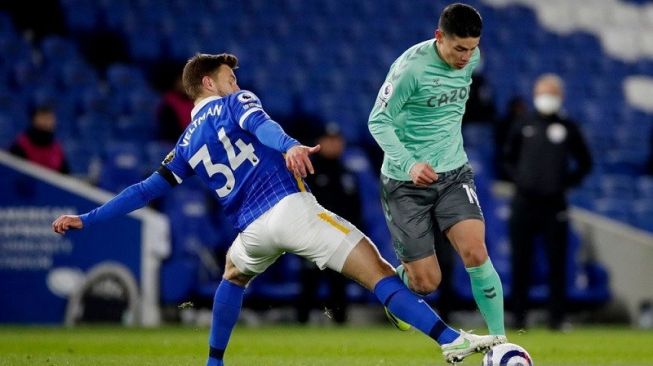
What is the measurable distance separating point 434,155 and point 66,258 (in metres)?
6.05

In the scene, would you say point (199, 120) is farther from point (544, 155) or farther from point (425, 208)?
point (544, 155)

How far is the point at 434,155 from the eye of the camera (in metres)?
6.63

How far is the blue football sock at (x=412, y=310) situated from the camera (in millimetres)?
5633

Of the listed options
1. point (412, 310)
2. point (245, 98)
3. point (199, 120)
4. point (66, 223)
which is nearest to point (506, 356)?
point (412, 310)

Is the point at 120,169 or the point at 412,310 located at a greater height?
the point at 120,169

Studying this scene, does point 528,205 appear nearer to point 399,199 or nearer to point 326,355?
point 326,355

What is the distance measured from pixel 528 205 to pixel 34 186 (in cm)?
462

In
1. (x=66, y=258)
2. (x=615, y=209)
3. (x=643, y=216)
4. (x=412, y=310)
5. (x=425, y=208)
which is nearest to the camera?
(x=412, y=310)

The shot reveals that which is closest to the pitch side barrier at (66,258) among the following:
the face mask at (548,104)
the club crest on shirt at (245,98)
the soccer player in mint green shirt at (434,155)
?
the face mask at (548,104)

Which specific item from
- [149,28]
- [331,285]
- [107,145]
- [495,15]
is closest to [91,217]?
[331,285]

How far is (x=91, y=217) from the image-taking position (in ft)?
20.0

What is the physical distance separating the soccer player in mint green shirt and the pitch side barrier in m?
5.46

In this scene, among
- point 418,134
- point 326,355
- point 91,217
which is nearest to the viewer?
point 91,217

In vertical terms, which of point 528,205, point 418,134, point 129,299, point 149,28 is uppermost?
point 149,28
